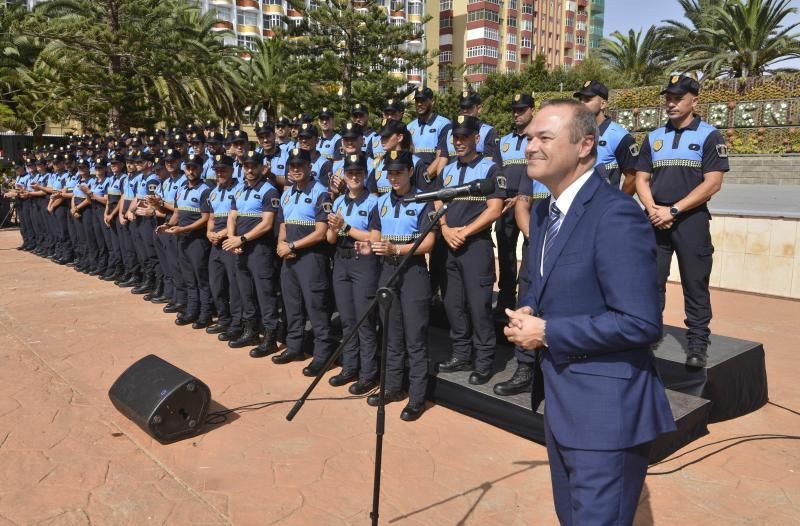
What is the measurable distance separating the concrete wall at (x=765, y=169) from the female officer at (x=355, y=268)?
1883cm

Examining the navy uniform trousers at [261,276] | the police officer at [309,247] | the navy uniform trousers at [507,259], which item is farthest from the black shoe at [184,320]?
the navy uniform trousers at [507,259]

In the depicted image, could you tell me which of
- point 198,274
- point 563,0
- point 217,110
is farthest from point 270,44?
point 563,0

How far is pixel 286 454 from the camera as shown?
4109 mm

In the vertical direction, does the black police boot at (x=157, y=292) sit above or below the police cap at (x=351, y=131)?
below

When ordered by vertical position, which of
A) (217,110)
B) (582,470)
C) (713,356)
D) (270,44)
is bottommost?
(713,356)

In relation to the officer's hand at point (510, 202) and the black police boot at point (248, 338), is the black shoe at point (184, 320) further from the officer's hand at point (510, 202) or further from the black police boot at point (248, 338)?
the officer's hand at point (510, 202)

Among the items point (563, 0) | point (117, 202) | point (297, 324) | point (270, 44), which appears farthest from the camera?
point (563, 0)

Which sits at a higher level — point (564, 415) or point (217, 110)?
point (217, 110)

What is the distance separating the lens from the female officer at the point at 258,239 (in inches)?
243

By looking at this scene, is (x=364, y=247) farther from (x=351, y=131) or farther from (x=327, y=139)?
(x=327, y=139)

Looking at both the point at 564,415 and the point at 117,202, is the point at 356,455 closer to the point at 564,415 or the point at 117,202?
the point at 564,415

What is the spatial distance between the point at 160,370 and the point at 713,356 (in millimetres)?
4225

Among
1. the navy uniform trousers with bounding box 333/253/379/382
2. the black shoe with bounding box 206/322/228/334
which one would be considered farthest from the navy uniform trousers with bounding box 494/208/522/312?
the black shoe with bounding box 206/322/228/334

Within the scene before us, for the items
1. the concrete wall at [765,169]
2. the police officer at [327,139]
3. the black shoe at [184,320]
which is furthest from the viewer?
the concrete wall at [765,169]
